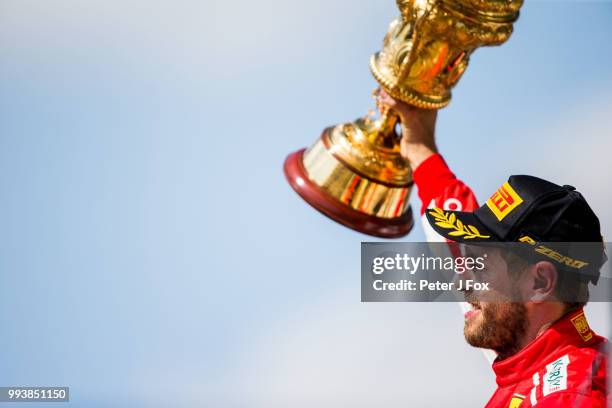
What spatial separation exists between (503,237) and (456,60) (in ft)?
4.03

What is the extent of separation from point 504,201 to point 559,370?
1.40 ft

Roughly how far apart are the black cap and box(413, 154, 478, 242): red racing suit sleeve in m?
0.91

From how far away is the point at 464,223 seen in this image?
2.11 meters

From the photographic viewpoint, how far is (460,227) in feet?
6.86

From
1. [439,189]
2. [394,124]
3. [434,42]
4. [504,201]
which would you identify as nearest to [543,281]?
[504,201]

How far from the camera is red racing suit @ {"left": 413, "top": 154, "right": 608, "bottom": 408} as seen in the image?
1.80 meters

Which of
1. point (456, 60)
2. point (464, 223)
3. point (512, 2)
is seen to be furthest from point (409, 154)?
point (464, 223)

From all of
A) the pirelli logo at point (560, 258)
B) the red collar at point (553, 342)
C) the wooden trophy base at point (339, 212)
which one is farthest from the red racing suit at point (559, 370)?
the wooden trophy base at point (339, 212)

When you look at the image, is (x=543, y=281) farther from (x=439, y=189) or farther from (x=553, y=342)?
(x=439, y=189)

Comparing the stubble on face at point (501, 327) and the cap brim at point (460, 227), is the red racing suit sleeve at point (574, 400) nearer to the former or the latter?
the stubble on face at point (501, 327)

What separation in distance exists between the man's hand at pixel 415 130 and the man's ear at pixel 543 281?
1.22 m

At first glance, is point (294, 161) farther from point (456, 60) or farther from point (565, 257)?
point (565, 257)

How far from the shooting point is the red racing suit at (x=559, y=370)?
70.9 inches

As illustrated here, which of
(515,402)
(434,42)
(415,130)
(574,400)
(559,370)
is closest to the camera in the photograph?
(574,400)
